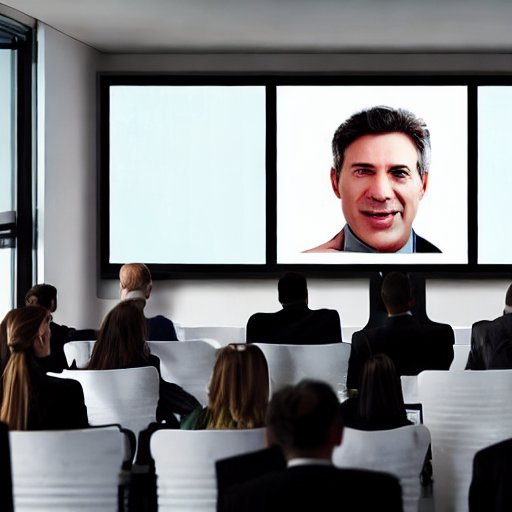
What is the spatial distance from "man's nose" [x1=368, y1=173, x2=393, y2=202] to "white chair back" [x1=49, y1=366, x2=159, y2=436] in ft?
19.5

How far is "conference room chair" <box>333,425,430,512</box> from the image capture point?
3748 millimetres

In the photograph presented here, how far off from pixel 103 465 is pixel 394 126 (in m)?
7.62

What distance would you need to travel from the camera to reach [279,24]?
31.0 ft

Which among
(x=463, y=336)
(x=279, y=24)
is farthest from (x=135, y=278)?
(x=463, y=336)

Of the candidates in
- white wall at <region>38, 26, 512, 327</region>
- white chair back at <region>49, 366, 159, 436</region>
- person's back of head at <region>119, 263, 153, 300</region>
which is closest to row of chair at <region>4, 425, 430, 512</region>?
white chair back at <region>49, 366, 159, 436</region>

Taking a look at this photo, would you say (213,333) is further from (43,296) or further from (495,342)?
(495,342)

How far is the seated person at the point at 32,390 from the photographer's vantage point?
13.4 ft

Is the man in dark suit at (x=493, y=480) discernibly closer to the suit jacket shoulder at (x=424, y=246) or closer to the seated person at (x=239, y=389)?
the seated person at (x=239, y=389)

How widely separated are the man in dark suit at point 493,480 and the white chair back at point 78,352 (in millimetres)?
3576

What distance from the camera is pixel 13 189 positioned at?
934 cm

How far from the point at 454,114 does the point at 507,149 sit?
2.09 feet

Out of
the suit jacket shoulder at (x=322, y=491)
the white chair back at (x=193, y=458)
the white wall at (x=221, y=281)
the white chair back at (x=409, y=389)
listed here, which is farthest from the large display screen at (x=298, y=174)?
the suit jacket shoulder at (x=322, y=491)

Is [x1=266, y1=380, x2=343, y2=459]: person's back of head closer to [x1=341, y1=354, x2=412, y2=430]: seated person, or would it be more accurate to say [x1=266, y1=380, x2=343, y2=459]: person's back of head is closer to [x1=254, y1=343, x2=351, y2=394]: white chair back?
[x1=341, y1=354, x2=412, y2=430]: seated person

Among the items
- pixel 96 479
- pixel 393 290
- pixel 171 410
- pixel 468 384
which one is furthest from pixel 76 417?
pixel 393 290
